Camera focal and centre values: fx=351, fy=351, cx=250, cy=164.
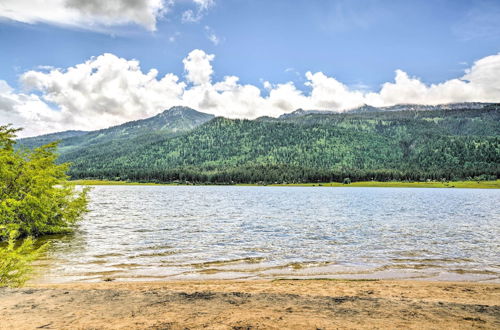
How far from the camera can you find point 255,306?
45.9 feet

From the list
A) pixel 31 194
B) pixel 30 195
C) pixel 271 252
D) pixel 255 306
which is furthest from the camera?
pixel 31 194

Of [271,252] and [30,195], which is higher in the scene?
[30,195]

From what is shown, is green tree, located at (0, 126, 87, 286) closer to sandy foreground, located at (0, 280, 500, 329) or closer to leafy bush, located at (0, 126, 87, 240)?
leafy bush, located at (0, 126, 87, 240)

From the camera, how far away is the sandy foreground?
39.2ft

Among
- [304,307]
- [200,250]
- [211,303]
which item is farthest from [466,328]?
[200,250]

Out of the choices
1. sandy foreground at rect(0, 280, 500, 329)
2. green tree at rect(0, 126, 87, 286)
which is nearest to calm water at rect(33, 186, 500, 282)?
green tree at rect(0, 126, 87, 286)

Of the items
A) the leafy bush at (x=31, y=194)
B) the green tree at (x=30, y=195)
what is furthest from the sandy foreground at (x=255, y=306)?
the leafy bush at (x=31, y=194)

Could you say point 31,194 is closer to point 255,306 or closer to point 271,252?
point 271,252

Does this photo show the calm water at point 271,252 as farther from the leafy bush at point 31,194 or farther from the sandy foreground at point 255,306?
the sandy foreground at point 255,306

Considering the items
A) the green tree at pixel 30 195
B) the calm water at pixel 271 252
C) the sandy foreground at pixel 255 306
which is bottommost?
the calm water at pixel 271 252

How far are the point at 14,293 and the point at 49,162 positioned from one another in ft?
73.6

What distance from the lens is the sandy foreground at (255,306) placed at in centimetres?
1194

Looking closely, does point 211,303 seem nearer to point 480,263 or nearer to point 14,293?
point 14,293

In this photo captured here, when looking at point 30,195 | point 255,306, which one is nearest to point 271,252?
point 255,306
